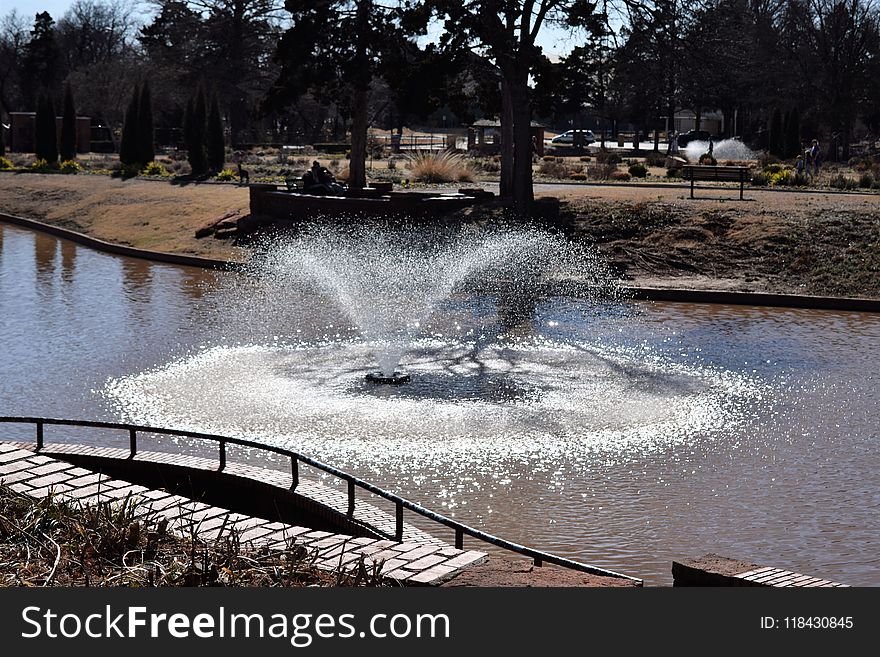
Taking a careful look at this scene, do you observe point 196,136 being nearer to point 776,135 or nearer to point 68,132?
point 68,132

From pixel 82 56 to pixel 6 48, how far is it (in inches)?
369

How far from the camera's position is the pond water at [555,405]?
9.10m

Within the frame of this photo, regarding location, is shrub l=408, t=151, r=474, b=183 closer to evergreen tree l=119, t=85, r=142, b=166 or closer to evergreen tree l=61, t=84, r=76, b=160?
evergreen tree l=119, t=85, r=142, b=166

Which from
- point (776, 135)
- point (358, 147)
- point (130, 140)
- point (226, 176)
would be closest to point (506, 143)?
point (358, 147)

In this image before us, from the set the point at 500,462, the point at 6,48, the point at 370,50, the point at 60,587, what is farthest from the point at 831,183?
the point at 6,48

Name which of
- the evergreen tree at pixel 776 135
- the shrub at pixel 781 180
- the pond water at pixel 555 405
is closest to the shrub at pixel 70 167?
the shrub at pixel 781 180

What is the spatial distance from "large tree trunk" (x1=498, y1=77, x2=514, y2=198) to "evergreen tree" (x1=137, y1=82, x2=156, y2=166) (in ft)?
68.1

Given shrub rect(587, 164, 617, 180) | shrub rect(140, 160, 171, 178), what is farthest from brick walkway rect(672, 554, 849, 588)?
shrub rect(140, 160, 171, 178)

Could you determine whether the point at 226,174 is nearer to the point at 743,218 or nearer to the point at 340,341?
the point at 743,218

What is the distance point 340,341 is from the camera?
54.4 ft

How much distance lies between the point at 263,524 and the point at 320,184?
23.1 meters

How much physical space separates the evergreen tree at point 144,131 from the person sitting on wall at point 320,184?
1935 cm

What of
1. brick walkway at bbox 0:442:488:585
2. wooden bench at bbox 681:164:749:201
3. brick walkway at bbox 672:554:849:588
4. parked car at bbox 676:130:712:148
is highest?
parked car at bbox 676:130:712:148

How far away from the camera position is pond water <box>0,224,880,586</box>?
358 inches
